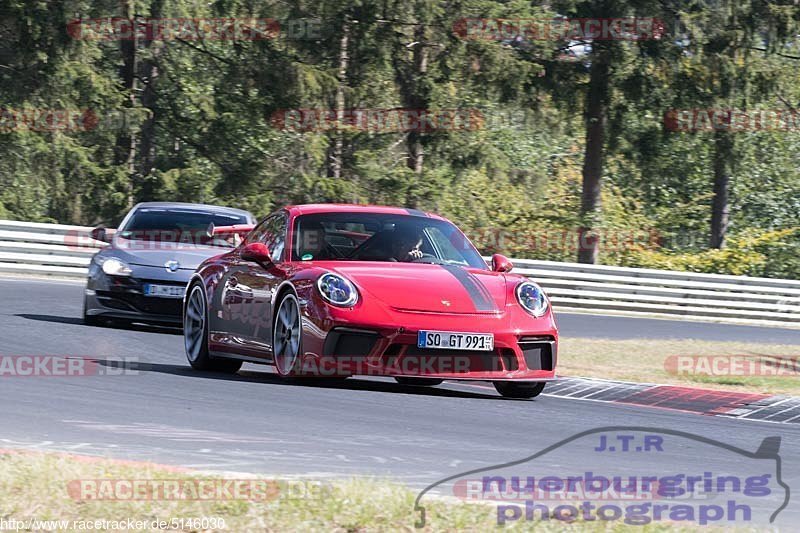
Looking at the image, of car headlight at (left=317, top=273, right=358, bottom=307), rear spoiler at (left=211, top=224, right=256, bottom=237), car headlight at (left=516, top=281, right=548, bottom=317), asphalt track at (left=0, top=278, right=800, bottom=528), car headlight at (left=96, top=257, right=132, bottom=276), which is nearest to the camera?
asphalt track at (left=0, top=278, right=800, bottom=528)

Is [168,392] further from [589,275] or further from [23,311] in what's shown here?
[589,275]

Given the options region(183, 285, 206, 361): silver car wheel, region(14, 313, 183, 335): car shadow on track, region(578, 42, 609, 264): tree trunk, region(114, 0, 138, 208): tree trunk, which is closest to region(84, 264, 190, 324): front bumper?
region(14, 313, 183, 335): car shadow on track

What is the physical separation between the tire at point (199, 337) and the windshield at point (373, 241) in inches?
52.8

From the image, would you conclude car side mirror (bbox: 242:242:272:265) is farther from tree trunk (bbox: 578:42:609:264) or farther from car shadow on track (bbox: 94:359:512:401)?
tree trunk (bbox: 578:42:609:264)

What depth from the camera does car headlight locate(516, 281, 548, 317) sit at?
965 centimetres

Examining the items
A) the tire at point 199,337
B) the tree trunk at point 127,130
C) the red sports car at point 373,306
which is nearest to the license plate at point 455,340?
the red sports car at point 373,306

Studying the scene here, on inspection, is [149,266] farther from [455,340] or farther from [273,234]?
[455,340]

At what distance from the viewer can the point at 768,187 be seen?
141 ft

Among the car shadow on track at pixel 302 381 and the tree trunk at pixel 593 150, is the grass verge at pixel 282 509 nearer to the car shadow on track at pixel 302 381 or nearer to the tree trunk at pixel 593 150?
the car shadow on track at pixel 302 381

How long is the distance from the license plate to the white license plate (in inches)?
206

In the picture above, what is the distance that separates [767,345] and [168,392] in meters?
11.5

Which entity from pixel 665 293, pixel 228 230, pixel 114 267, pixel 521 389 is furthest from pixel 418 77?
pixel 521 389

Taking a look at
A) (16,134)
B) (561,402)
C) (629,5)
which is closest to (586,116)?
(629,5)

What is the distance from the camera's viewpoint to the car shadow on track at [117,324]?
47.4ft
